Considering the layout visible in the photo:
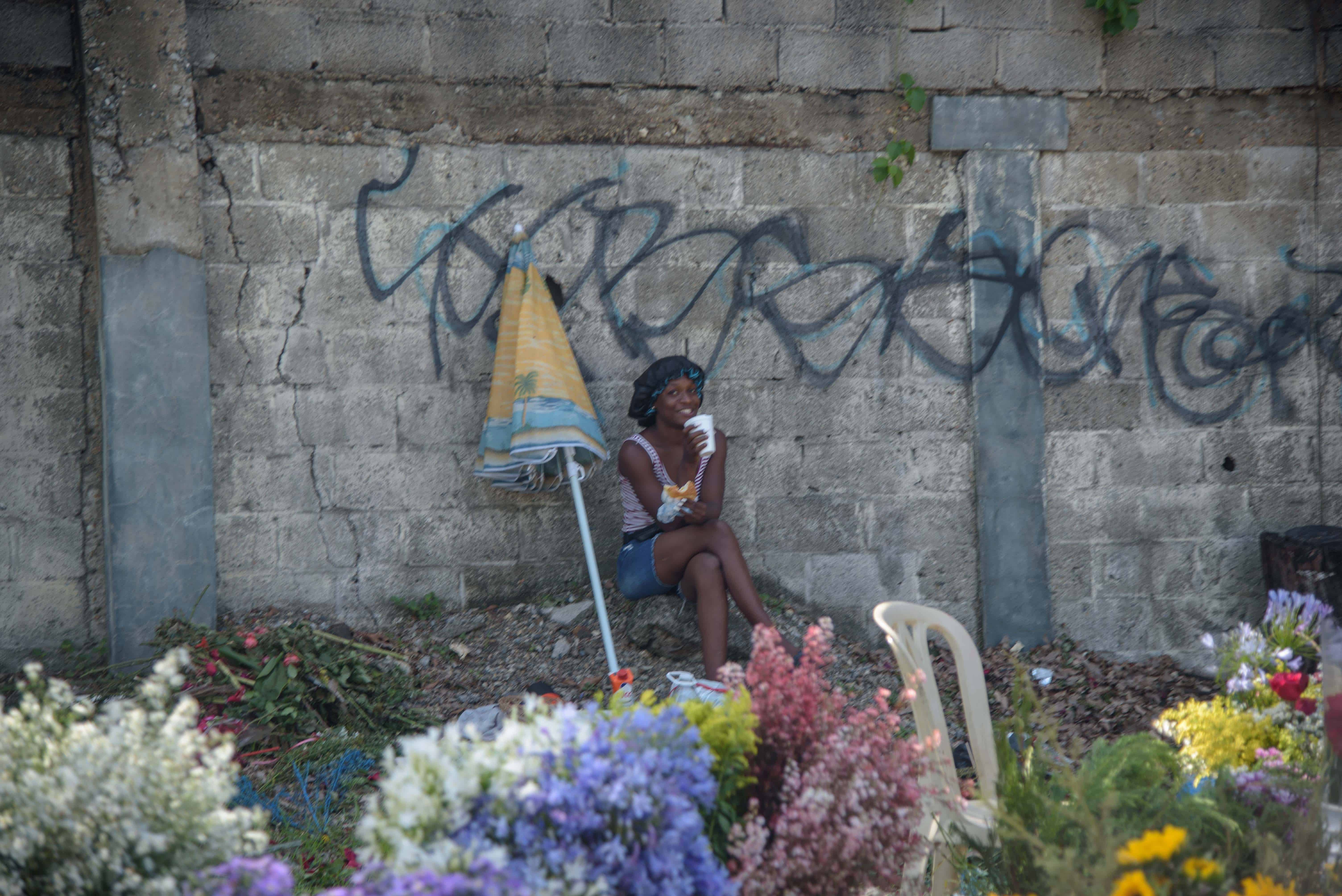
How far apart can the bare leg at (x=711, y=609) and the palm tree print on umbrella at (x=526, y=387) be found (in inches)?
34.7

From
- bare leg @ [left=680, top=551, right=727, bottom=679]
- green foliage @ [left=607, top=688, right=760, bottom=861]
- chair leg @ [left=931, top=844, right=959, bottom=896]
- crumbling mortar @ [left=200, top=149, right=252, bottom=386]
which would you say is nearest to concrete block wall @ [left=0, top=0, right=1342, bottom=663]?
crumbling mortar @ [left=200, top=149, right=252, bottom=386]

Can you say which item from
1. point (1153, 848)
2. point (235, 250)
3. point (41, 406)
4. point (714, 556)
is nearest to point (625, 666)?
point (714, 556)

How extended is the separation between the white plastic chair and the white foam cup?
1.59 metres

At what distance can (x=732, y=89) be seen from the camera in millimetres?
4426

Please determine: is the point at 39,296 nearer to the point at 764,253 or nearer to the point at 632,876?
the point at 764,253

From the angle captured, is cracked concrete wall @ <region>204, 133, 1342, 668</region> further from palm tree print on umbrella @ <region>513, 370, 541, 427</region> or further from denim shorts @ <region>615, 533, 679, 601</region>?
palm tree print on umbrella @ <region>513, 370, 541, 427</region>

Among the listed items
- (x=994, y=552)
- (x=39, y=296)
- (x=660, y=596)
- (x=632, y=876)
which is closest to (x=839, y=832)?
(x=632, y=876)

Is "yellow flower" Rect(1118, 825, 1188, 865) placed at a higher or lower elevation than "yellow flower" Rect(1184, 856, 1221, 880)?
higher

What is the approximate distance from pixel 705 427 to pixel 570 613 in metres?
1.04

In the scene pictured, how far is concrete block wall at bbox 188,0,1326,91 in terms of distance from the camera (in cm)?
420

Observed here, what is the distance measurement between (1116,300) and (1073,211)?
1.47 feet

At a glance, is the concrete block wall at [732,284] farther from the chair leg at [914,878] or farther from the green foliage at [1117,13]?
the chair leg at [914,878]

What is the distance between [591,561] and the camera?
3963 millimetres

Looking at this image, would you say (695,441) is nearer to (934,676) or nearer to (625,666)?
(625,666)
